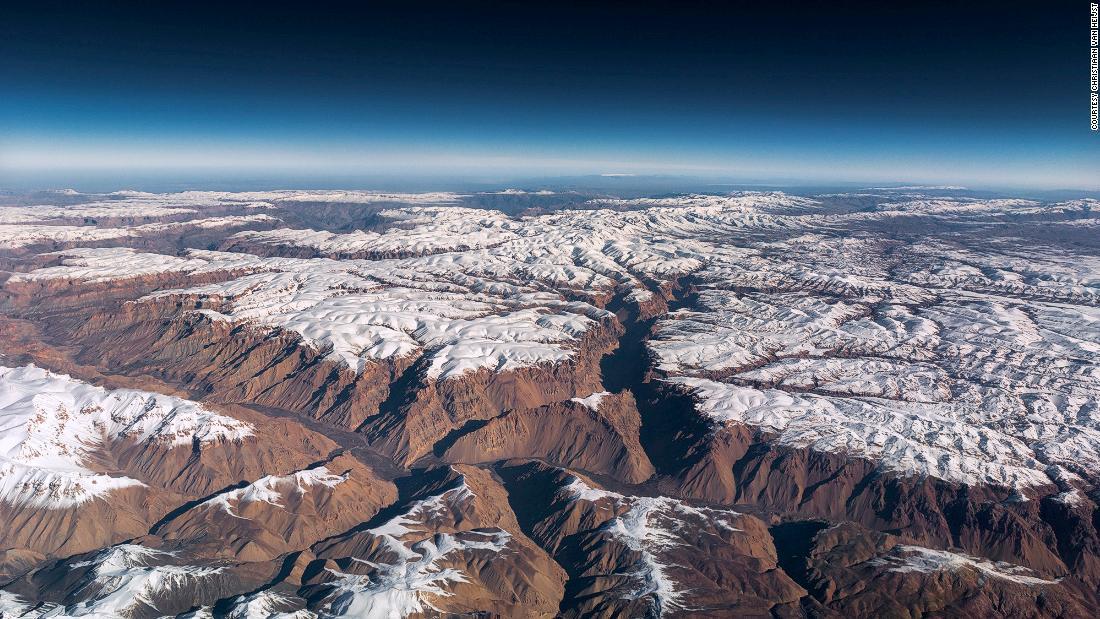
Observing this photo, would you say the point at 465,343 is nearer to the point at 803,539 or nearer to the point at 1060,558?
the point at 803,539

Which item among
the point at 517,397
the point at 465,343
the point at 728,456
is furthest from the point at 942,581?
the point at 465,343

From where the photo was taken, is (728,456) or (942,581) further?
(728,456)

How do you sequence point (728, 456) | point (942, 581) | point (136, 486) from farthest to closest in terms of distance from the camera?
point (728, 456)
point (136, 486)
point (942, 581)

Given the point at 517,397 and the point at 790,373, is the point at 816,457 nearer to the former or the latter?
the point at 790,373

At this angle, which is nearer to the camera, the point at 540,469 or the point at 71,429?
the point at 71,429

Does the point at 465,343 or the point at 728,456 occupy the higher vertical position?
the point at 465,343

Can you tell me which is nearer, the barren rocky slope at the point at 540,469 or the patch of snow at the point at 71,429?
the barren rocky slope at the point at 540,469

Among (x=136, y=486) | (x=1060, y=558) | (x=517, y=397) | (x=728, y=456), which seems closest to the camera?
(x=1060, y=558)

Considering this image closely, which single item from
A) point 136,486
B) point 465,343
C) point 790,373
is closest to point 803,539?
point 790,373

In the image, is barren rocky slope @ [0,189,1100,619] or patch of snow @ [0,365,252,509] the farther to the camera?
patch of snow @ [0,365,252,509]

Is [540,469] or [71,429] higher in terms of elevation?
[71,429]
